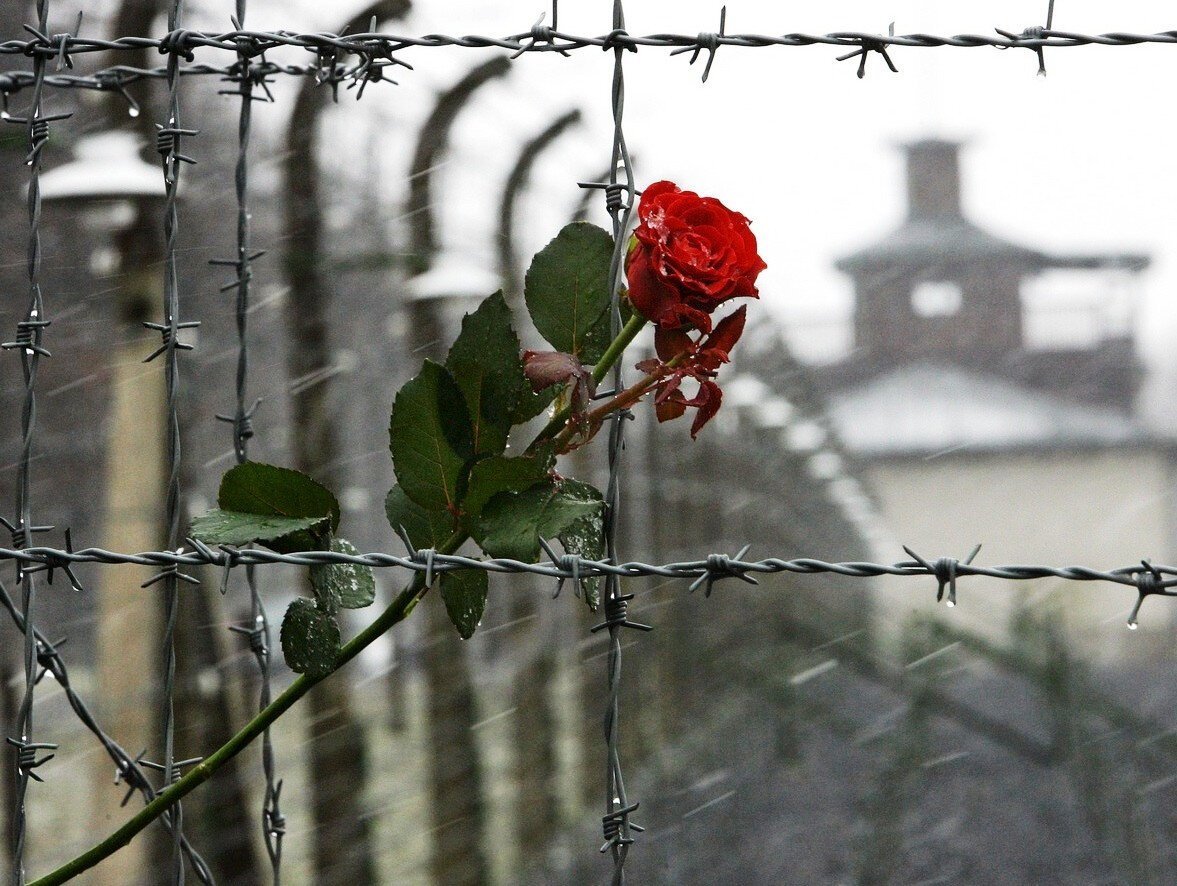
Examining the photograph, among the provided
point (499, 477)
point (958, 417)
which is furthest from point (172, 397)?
point (958, 417)

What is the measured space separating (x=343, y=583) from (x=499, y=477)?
11 cm

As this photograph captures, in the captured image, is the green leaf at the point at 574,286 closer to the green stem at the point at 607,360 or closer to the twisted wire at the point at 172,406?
the green stem at the point at 607,360

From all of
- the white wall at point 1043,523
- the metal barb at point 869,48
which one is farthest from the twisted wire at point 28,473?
the white wall at point 1043,523

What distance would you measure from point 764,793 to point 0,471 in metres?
1.96

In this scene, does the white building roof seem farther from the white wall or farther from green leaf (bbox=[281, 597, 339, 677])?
green leaf (bbox=[281, 597, 339, 677])

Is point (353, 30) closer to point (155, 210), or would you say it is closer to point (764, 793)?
point (155, 210)

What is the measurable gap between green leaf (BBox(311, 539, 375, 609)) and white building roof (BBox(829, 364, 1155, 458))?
9.31 feet

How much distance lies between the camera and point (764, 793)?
2.91 m

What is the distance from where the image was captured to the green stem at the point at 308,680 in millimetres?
597

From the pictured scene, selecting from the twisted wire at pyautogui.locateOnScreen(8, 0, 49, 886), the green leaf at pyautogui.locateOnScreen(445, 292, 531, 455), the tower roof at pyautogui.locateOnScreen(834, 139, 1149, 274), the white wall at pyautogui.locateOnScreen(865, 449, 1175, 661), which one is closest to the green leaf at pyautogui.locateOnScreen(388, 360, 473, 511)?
the green leaf at pyautogui.locateOnScreen(445, 292, 531, 455)

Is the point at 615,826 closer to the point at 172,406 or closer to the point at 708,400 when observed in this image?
the point at 708,400

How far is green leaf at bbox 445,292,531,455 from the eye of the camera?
0.59m

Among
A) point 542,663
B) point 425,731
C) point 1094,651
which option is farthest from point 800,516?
point 425,731

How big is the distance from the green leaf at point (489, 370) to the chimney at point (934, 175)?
3024 mm
